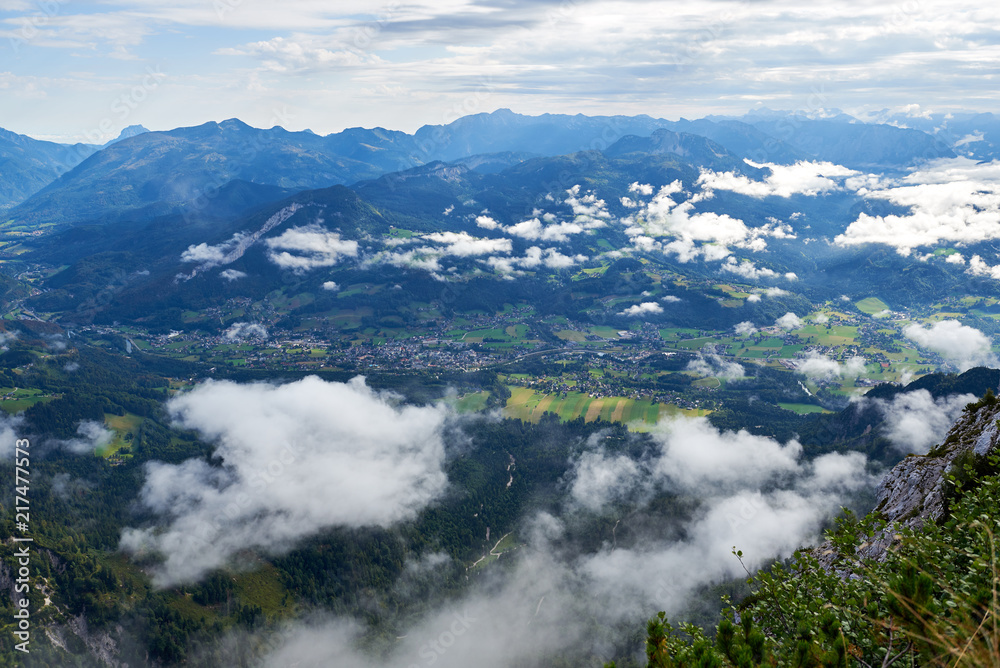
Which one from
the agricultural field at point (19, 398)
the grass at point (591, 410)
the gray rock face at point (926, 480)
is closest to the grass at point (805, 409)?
the grass at point (591, 410)

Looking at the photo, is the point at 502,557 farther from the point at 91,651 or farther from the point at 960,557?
the point at 960,557

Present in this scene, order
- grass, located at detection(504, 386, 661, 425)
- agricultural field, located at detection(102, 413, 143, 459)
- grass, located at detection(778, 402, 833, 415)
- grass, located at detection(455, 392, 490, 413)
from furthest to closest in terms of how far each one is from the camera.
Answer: grass, located at detection(778, 402, 833, 415)
grass, located at detection(455, 392, 490, 413)
grass, located at detection(504, 386, 661, 425)
agricultural field, located at detection(102, 413, 143, 459)

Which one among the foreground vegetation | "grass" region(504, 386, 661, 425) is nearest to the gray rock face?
the foreground vegetation

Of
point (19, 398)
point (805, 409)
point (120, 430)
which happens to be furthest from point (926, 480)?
point (19, 398)

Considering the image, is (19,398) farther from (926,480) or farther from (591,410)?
(926,480)

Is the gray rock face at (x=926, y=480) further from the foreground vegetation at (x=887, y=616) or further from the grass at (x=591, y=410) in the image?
the grass at (x=591, y=410)

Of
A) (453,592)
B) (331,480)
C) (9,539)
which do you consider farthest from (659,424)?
(9,539)

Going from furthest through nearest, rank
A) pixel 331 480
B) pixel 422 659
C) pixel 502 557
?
pixel 331 480 < pixel 502 557 < pixel 422 659

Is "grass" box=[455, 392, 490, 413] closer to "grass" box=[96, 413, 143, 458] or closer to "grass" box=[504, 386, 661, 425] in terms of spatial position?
"grass" box=[504, 386, 661, 425]
